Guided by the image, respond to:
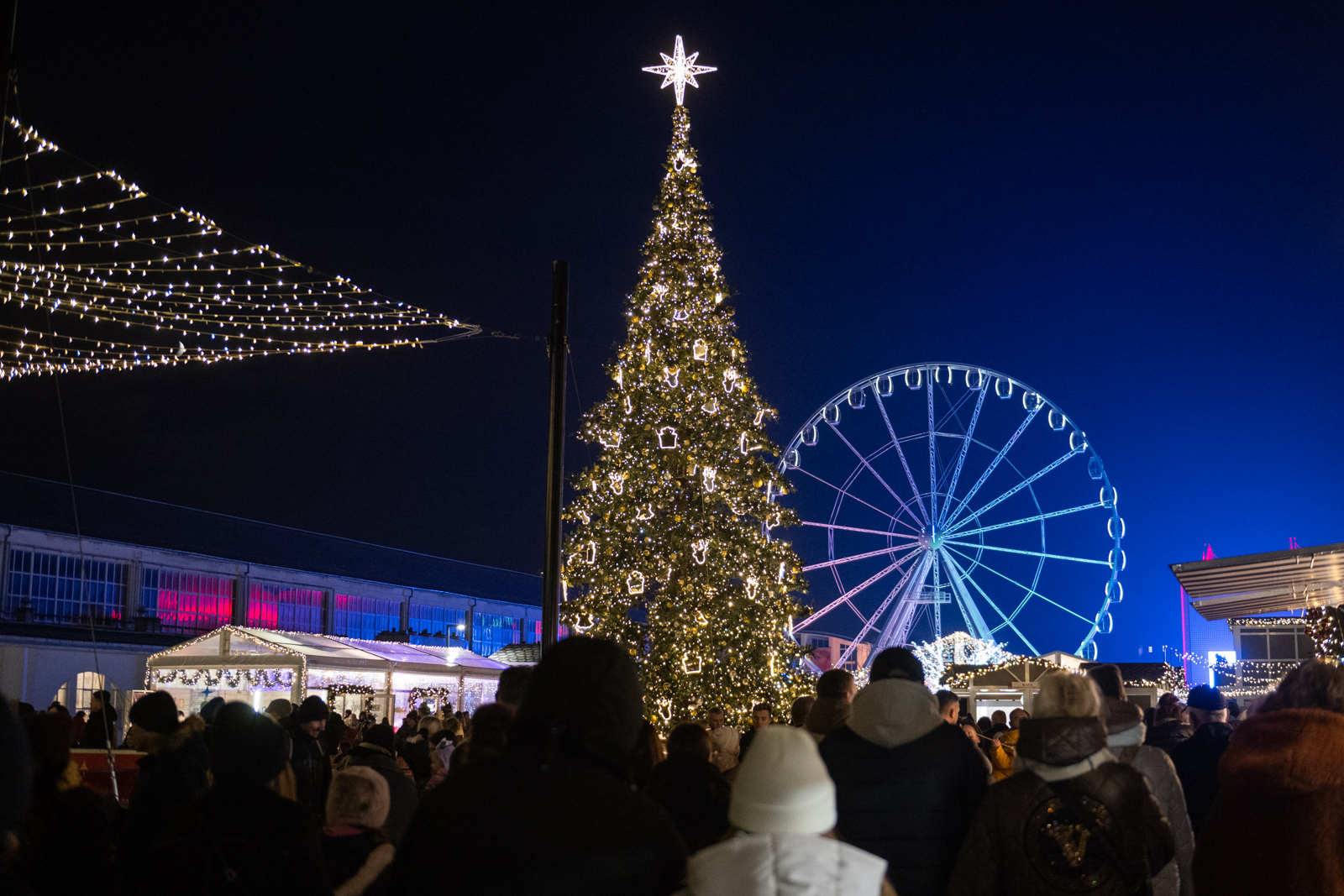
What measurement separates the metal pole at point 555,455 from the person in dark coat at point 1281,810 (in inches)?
242

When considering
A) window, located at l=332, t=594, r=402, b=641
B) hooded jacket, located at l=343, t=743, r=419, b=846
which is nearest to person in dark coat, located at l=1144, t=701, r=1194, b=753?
hooded jacket, located at l=343, t=743, r=419, b=846

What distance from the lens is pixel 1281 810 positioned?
441 cm

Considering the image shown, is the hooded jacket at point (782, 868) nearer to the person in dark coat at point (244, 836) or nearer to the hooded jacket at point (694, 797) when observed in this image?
the person in dark coat at point (244, 836)

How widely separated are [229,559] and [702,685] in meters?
35.3

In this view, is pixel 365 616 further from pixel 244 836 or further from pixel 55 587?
pixel 244 836

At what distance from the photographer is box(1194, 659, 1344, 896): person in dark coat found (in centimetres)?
428

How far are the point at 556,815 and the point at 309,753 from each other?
21.0ft

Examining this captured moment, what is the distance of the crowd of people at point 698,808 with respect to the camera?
281cm

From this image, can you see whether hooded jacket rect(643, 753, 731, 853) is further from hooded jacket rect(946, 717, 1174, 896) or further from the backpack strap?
the backpack strap

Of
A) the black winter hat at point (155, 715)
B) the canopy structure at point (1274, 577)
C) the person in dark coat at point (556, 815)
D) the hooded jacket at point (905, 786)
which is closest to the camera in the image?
the person in dark coat at point (556, 815)

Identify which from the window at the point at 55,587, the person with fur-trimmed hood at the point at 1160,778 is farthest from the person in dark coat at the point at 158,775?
the window at the point at 55,587

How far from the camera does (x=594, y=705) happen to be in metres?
2.96

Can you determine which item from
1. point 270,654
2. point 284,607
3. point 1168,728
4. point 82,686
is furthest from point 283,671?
point 284,607

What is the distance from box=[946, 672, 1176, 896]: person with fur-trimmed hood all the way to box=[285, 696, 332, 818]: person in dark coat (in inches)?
212
